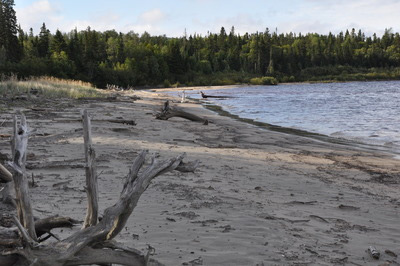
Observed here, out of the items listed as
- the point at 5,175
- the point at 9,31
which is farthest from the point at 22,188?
the point at 9,31

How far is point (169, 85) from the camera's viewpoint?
273ft

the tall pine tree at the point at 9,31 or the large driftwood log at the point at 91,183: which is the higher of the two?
the tall pine tree at the point at 9,31

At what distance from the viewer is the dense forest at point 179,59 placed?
67.1 metres

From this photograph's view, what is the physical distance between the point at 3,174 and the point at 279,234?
2762mm

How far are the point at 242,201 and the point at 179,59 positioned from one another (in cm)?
9434

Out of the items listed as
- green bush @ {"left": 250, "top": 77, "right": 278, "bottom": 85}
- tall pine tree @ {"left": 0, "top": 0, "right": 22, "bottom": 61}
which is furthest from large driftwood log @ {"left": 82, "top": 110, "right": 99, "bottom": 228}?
green bush @ {"left": 250, "top": 77, "right": 278, "bottom": 85}

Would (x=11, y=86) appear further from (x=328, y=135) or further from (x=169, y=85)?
(x=169, y=85)

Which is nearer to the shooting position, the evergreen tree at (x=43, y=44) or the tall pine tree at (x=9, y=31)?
the tall pine tree at (x=9, y=31)

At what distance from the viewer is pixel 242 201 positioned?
5.01 m

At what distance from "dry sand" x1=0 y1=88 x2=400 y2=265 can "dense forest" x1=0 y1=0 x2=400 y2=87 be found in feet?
148

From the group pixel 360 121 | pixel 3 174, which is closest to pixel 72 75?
pixel 360 121

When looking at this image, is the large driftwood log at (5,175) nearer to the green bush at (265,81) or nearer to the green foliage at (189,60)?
the green foliage at (189,60)

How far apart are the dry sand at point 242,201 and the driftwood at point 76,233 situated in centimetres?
72

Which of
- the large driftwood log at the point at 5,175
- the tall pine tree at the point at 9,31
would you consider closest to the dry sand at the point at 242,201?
the large driftwood log at the point at 5,175
